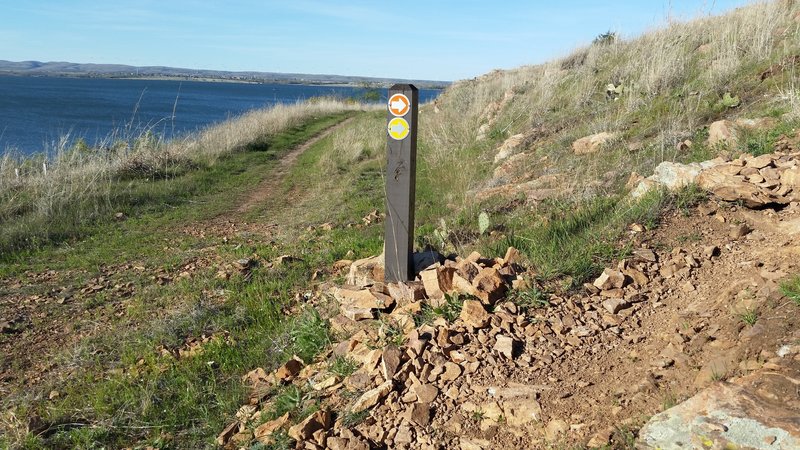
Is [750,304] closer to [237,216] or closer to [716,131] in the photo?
[716,131]

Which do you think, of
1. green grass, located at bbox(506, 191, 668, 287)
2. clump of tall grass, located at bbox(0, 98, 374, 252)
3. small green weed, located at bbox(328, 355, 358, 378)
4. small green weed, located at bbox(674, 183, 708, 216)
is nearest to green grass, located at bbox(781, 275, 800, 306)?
green grass, located at bbox(506, 191, 668, 287)

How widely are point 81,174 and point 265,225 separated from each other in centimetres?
406

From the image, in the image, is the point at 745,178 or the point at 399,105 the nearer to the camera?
the point at 399,105

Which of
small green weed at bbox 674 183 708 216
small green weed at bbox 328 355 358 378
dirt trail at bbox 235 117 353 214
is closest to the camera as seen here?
small green weed at bbox 328 355 358 378

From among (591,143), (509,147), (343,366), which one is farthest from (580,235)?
(509,147)

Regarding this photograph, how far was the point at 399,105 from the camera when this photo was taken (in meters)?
4.05

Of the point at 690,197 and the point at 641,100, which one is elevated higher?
the point at 641,100

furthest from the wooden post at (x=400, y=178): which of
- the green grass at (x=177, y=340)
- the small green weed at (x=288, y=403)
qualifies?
the small green weed at (x=288, y=403)

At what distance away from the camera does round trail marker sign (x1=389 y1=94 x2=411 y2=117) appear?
402 centimetres

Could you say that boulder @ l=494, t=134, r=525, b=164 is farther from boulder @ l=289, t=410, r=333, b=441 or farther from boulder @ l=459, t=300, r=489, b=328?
boulder @ l=289, t=410, r=333, b=441

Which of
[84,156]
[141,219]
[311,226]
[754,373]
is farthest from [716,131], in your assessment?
[84,156]

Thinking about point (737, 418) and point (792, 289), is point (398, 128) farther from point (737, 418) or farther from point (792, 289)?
point (737, 418)

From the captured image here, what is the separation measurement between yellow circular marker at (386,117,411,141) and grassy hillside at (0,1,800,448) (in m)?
1.30

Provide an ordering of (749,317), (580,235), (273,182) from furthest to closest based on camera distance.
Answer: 1. (273,182)
2. (580,235)
3. (749,317)
